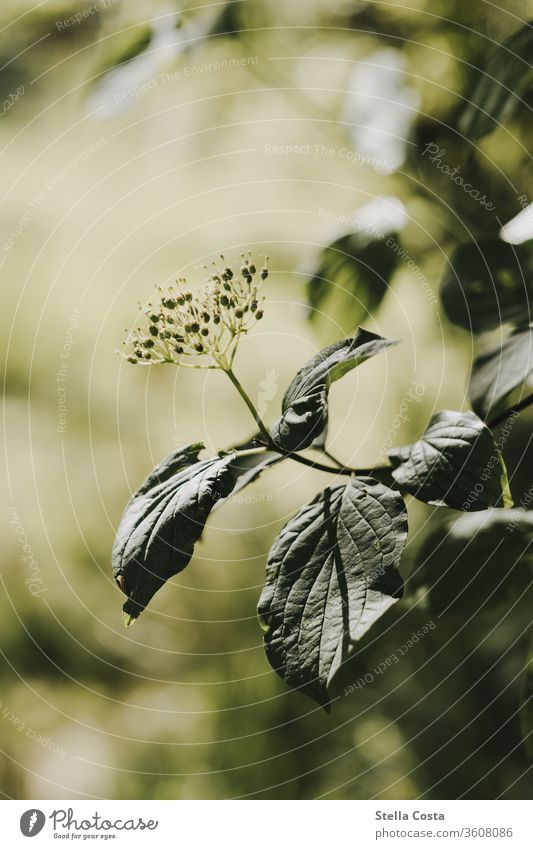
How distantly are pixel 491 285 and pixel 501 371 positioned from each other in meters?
0.12

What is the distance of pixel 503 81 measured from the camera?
1.70 ft

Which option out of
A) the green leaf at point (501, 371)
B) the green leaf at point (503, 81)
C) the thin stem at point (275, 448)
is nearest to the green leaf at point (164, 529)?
the thin stem at point (275, 448)

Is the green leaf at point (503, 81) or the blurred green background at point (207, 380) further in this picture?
the blurred green background at point (207, 380)

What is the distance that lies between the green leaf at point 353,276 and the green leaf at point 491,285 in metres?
0.08

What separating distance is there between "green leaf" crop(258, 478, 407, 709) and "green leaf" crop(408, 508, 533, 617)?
21cm

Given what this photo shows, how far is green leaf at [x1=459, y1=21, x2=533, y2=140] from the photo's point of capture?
0.49 meters

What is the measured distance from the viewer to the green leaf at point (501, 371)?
16.5 inches

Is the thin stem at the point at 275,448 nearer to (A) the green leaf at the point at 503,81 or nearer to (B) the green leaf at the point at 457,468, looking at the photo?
(B) the green leaf at the point at 457,468

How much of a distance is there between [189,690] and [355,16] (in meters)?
0.88

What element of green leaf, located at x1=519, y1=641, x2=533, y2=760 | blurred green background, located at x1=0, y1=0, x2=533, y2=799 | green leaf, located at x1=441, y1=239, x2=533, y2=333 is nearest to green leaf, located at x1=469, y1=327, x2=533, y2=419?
green leaf, located at x1=441, y1=239, x2=533, y2=333

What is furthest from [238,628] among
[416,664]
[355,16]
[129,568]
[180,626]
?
[355,16]

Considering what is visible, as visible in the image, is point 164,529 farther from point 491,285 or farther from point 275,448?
point 491,285

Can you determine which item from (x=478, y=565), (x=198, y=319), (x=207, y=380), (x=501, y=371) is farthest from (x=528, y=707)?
(x=207, y=380)

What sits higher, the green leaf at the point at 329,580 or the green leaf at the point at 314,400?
the green leaf at the point at 314,400
